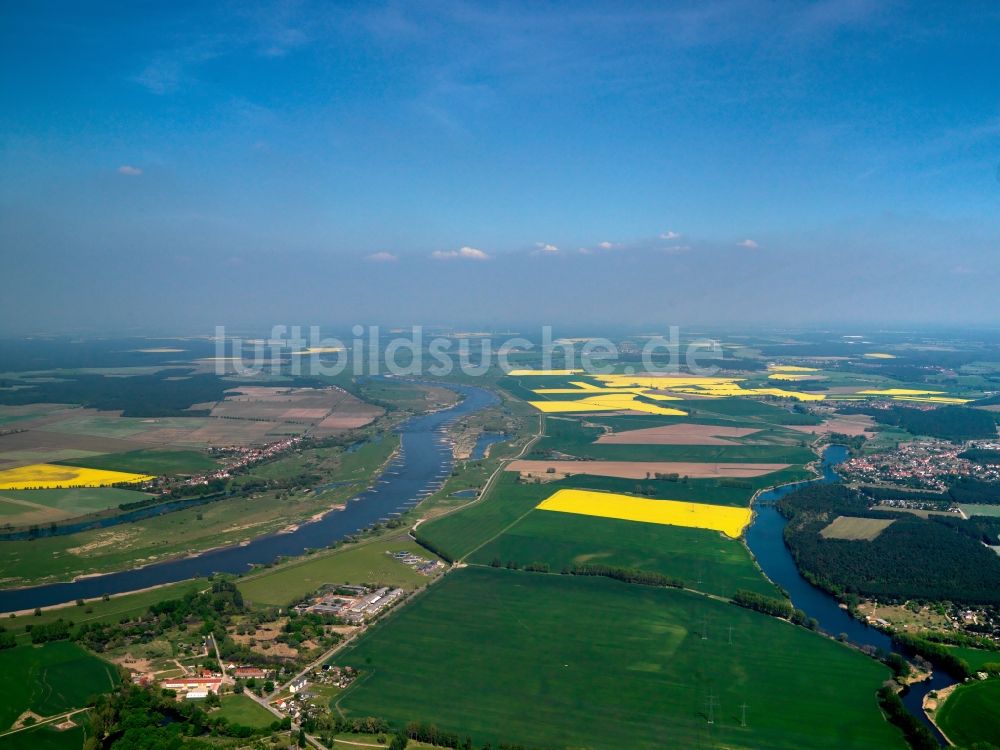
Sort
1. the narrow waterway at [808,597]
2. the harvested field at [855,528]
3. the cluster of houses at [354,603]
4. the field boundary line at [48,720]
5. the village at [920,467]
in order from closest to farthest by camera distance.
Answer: the field boundary line at [48,720] → the narrow waterway at [808,597] → the cluster of houses at [354,603] → the harvested field at [855,528] → the village at [920,467]

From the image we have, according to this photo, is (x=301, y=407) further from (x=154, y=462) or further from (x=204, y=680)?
(x=204, y=680)

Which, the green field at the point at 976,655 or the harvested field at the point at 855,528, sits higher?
the harvested field at the point at 855,528

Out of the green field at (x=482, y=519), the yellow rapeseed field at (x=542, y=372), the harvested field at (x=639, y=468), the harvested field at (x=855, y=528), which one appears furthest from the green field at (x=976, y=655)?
the yellow rapeseed field at (x=542, y=372)

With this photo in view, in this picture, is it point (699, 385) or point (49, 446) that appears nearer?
point (49, 446)

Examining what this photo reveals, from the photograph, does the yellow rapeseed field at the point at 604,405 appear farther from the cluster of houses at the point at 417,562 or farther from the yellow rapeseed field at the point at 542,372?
the cluster of houses at the point at 417,562

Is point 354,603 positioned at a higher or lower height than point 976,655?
higher

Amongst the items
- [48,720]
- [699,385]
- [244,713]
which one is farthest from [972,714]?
[699,385]

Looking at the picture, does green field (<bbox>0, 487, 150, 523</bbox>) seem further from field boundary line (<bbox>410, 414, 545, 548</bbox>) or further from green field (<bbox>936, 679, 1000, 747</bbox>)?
green field (<bbox>936, 679, 1000, 747</bbox>)
